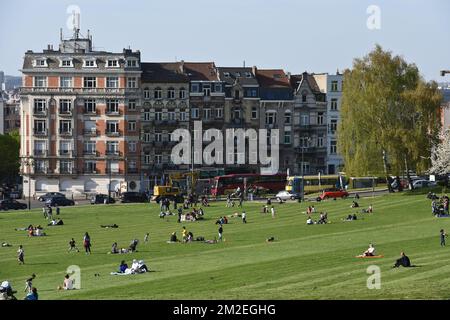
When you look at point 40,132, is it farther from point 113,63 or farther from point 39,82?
point 113,63

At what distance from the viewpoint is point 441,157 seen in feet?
331

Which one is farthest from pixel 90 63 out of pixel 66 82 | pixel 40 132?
pixel 40 132

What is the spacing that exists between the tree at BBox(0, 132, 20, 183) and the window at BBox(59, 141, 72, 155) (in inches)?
678

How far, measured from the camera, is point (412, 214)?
281 feet

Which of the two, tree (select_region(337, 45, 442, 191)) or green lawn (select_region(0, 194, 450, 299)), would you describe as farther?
tree (select_region(337, 45, 442, 191))

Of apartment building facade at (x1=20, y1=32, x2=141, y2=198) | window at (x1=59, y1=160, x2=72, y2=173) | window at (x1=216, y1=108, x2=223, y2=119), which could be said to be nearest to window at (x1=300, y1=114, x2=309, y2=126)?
window at (x1=216, y1=108, x2=223, y2=119)

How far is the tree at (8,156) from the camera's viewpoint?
5743 inches

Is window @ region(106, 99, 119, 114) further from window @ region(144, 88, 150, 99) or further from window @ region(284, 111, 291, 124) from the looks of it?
window @ region(284, 111, 291, 124)

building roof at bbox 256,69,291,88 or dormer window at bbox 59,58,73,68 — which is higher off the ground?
dormer window at bbox 59,58,73,68

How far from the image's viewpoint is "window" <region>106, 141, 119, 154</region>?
431ft

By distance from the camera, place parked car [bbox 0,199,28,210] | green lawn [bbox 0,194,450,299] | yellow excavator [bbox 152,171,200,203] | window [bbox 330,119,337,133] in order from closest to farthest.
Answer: green lawn [bbox 0,194,450,299]
parked car [bbox 0,199,28,210]
yellow excavator [bbox 152,171,200,203]
window [bbox 330,119,337,133]

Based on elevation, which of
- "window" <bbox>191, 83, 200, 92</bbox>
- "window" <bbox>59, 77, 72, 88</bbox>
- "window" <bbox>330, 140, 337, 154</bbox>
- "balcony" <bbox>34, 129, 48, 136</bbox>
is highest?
"window" <bbox>59, 77, 72, 88</bbox>

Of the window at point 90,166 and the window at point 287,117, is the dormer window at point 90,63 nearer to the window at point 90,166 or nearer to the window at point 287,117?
the window at point 90,166
